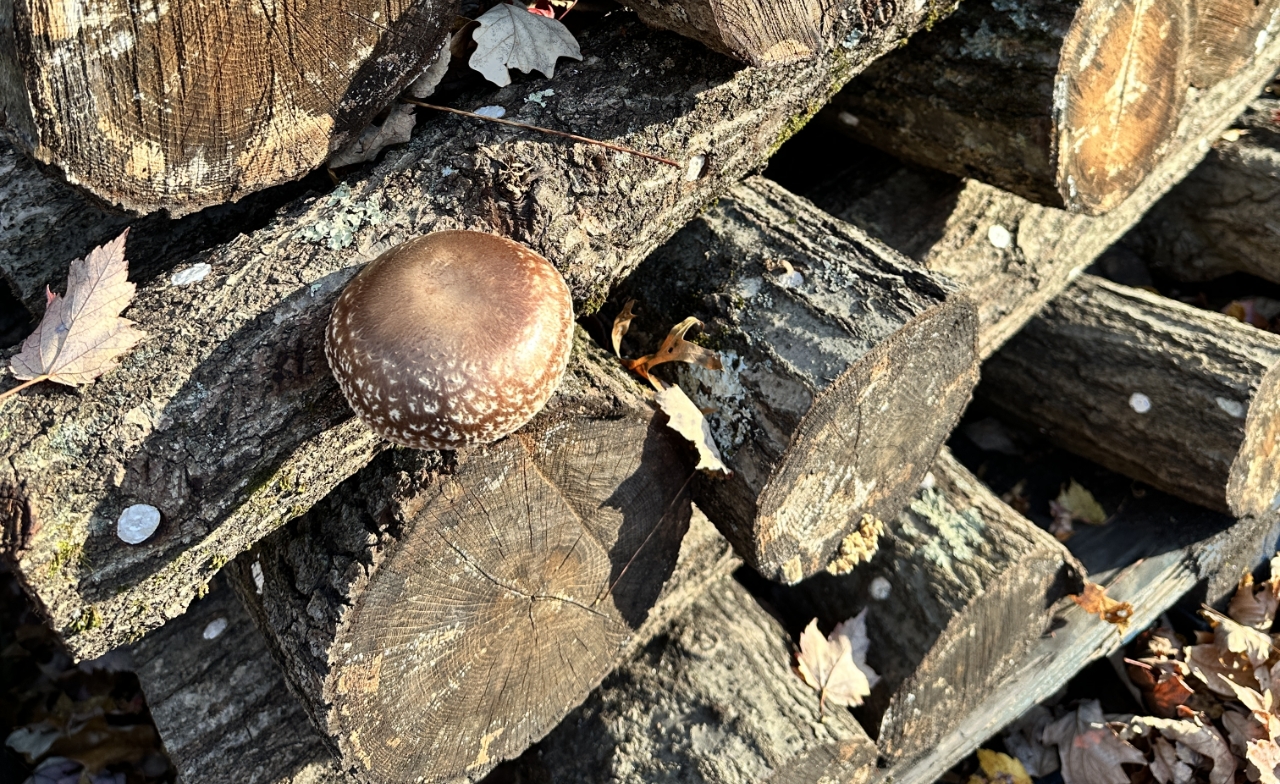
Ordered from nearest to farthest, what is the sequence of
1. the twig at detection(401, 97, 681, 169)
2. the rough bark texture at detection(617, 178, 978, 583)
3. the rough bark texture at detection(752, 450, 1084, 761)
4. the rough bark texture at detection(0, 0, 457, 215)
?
the rough bark texture at detection(0, 0, 457, 215)
the twig at detection(401, 97, 681, 169)
the rough bark texture at detection(617, 178, 978, 583)
the rough bark texture at detection(752, 450, 1084, 761)

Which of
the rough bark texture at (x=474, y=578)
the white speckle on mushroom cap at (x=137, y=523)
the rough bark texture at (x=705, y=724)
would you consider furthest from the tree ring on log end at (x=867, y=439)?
the white speckle on mushroom cap at (x=137, y=523)

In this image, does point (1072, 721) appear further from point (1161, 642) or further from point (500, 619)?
point (500, 619)

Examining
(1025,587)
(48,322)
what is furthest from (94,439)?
(1025,587)

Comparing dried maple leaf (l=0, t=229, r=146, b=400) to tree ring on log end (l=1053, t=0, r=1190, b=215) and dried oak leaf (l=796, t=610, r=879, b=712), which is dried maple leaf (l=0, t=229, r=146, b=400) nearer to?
dried oak leaf (l=796, t=610, r=879, b=712)

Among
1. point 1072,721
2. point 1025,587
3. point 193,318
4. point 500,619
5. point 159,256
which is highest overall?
point 193,318

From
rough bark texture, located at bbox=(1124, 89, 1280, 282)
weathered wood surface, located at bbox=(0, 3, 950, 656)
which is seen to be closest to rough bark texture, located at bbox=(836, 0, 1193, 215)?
weathered wood surface, located at bbox=(0, 3, 950, 656)

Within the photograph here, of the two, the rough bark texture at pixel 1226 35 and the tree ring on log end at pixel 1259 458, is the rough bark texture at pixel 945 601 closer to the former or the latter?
the tree ring on log end at pixel 1259 458
